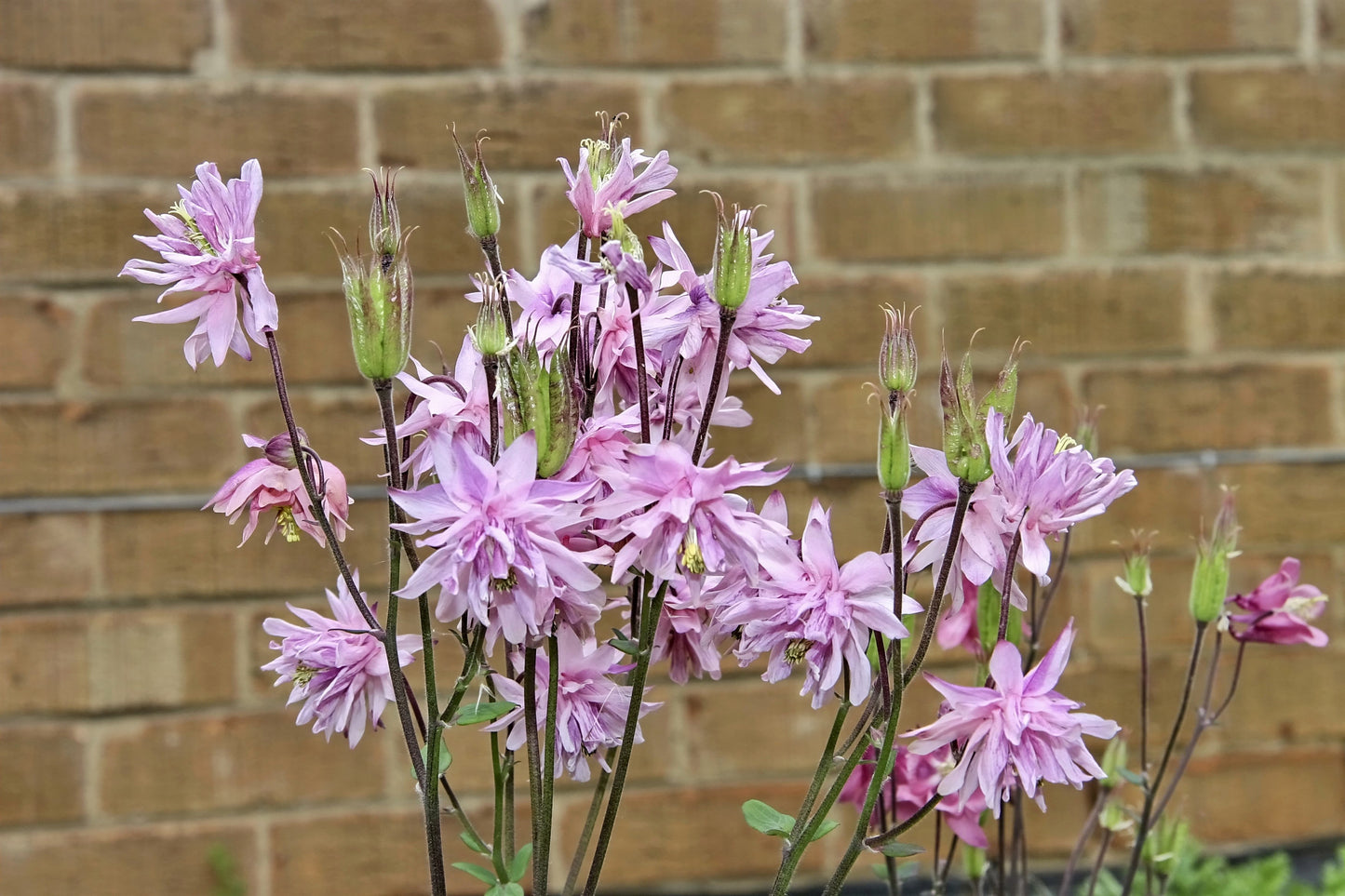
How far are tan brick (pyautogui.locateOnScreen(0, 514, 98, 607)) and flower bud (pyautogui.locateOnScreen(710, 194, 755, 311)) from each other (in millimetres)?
817

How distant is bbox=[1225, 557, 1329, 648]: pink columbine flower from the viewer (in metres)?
0.59

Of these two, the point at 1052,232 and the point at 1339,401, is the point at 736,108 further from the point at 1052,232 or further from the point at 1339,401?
the point at 1339,401

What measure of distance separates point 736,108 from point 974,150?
226 millimetres

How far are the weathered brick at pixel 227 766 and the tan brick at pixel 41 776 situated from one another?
23 mm

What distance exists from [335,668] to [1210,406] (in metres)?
0.92

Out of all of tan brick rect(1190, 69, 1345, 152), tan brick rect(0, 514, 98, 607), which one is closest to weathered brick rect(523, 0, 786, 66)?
tan brick rect(1190, 69, 1345, 152)

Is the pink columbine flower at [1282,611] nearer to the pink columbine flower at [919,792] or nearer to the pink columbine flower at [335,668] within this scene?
the pink columbine flower at [919,792]

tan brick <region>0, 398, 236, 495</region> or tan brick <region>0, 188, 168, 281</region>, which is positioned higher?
tan brick <region>0, 188, 168, 281</region>

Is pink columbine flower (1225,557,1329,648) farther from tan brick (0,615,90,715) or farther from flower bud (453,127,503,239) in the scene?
tan brick (0,615,90,715)

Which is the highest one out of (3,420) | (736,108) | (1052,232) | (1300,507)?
(736,108)

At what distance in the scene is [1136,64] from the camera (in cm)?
106

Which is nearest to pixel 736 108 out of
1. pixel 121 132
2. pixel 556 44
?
pixel 556 44

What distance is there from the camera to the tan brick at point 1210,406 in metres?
1.07

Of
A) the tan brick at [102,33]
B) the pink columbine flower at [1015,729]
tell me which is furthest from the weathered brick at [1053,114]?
the pink columbine flower at [1015,729]
